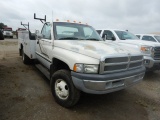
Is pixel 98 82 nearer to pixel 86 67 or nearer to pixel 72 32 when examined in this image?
pixel 86 67

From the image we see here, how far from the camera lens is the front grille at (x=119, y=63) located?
10.2 feet

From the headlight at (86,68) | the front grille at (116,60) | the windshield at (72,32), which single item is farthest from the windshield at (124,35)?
the headlight at (86,68)

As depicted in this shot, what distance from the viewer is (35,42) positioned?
234 inches

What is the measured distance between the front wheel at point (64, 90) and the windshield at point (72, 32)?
3.75 feet

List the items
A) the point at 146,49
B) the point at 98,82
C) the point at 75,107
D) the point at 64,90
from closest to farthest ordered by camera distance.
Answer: the point at 98,82 → the point at 64,90 → the point at 75,107 → the point at 146,49

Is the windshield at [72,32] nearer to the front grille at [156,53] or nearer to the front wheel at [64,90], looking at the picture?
the front wheel at [64,90]

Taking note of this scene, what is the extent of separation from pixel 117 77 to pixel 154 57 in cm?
366

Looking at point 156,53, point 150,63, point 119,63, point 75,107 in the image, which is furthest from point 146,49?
point 75,107

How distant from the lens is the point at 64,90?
11.7 ft

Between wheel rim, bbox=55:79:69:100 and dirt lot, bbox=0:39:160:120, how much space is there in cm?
25

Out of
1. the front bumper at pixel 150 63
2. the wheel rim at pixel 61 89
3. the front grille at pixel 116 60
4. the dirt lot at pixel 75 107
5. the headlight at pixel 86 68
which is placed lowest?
the dirt lot at pixel 75 107

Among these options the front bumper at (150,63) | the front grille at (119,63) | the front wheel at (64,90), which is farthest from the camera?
the front bumper at (150,63)

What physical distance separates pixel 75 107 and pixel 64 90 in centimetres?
48

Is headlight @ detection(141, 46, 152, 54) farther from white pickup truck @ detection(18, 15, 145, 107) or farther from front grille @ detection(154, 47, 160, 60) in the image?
white pickup truck @ detection(18, 15, 145, 107)
